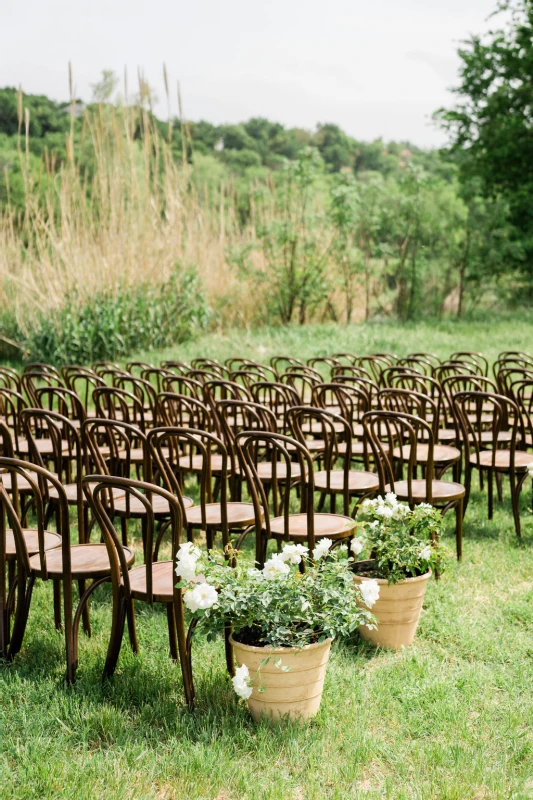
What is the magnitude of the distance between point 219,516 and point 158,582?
894 millimetres

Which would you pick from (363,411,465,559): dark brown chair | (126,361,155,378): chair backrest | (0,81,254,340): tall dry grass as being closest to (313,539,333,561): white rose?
(363,411,465,559): dark brown chair

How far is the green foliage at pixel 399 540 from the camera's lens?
3352mm

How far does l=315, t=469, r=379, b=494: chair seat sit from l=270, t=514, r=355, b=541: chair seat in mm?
466

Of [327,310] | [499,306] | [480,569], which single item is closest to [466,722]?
[480,569]

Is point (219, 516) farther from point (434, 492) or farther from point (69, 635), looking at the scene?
point (434, 492)

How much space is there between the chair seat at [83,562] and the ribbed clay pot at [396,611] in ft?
3.29

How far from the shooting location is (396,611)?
3.37 m

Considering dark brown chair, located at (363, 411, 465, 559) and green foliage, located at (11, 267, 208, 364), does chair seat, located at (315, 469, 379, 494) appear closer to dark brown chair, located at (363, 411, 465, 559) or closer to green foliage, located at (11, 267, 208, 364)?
dark brown chair, located at (363, 411, 465, 559)

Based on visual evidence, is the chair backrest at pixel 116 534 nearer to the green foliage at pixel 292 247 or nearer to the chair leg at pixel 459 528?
the chair leg at pixel 459 528

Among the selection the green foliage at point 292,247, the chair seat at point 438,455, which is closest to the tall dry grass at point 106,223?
the green foliage at point 292,247

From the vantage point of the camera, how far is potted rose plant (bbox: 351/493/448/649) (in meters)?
3.35

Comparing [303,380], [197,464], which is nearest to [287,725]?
[197,464]

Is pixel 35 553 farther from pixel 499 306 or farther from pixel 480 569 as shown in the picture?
pixel 499 306

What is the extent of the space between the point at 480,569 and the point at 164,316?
9.27 meters
